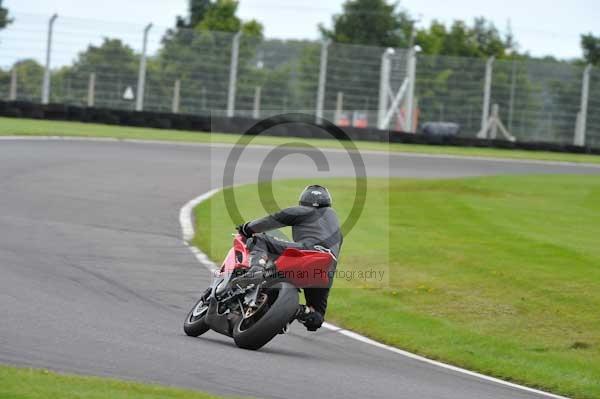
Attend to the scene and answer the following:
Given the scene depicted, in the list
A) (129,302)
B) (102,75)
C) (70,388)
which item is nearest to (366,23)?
(102,75)

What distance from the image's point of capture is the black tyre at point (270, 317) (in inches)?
339

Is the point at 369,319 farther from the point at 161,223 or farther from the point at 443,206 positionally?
the point at 443,206

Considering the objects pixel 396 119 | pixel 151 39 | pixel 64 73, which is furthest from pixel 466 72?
pixel 64 73

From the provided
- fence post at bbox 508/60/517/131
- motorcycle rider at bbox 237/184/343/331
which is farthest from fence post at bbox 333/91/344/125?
motorcycle rider at bbox 237/184/343/331

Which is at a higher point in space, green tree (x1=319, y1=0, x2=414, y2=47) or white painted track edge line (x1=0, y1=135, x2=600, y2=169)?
green tree (x1=319, y1=0, x2=414, y2=47)

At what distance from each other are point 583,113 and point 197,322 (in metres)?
29.5

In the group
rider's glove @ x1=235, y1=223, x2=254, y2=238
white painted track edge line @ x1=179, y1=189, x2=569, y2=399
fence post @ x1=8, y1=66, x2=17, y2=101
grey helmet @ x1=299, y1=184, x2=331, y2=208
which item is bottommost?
white painted track edge line @ x1=179, y1=189, x2=569, y2=399

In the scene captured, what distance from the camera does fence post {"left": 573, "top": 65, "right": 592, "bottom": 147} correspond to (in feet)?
121

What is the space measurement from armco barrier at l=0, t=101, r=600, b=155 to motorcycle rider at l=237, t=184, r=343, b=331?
871 inches

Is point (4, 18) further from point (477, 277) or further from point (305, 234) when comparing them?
point (305, 234)

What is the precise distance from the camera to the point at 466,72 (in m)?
36.3

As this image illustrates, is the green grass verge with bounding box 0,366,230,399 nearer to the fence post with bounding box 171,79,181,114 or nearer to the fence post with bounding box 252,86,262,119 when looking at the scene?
the fence post with bounding box 171,79,181,114

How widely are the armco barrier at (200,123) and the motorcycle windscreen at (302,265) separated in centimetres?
2264

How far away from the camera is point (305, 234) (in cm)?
913
